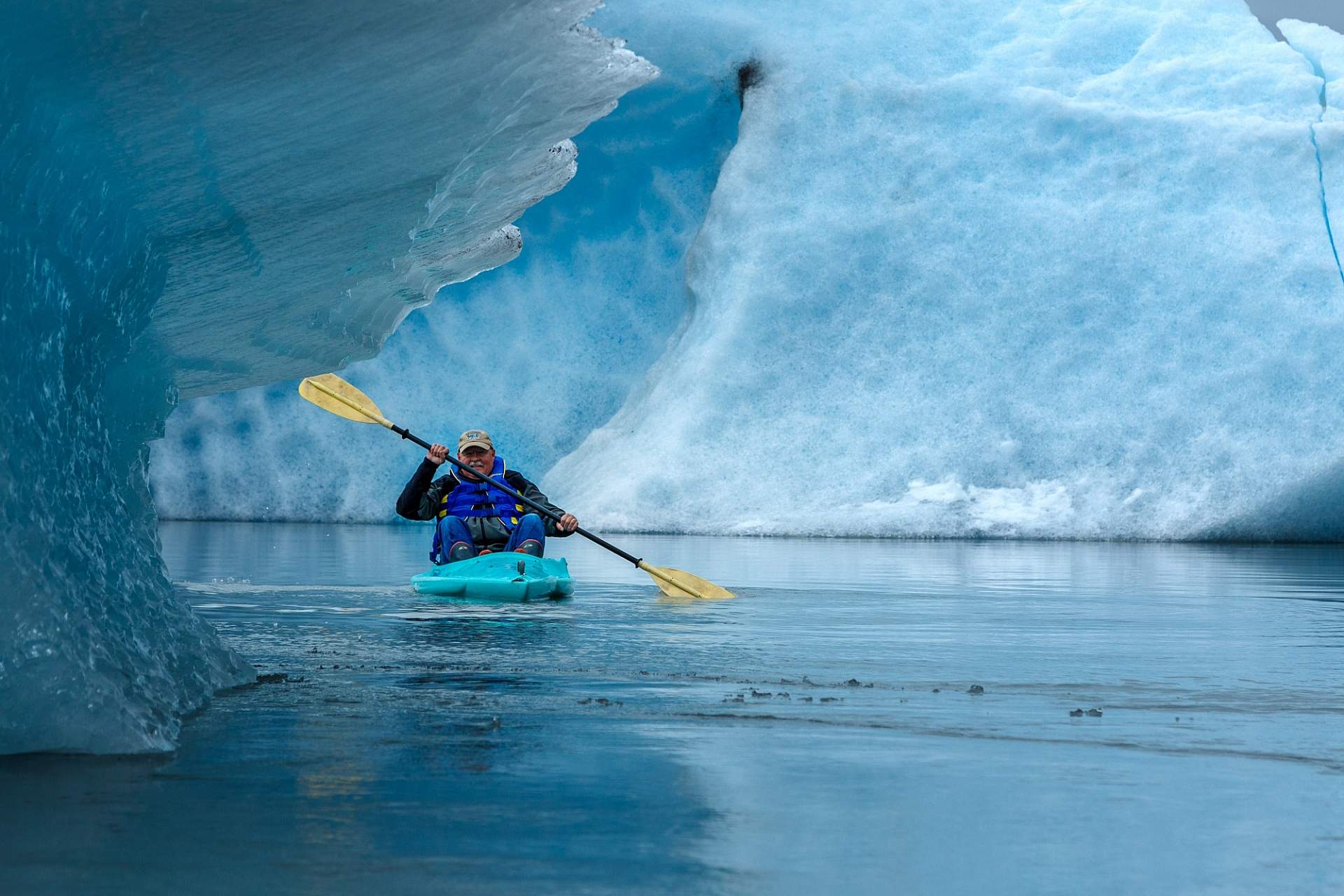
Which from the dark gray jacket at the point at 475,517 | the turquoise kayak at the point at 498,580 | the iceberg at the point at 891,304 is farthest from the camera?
the iceberg at the point at 891,304

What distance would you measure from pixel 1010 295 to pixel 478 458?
12031 mm

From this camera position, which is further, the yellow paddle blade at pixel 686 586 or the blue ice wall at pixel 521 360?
the blue ice wall at pixel 521 360

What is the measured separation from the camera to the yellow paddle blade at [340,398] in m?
8.38

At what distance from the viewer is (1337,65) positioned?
20.9 m

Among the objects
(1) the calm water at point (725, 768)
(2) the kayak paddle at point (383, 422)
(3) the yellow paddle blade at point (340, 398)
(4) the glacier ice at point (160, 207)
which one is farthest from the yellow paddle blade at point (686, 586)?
(4) the glacier ice at point (160, 207)

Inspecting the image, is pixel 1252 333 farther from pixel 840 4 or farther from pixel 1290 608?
pixel 1290 608

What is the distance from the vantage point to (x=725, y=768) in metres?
3.01

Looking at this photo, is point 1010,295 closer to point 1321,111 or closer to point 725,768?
point 1321,111

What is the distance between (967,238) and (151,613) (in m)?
17.2

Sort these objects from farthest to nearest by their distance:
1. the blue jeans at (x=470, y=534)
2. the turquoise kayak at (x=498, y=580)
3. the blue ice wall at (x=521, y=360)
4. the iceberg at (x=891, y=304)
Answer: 1. the blue ice wall at (x=521, y=360)
2. the iceberg at (x=891, y=304)
3. the blue jeans at (x=470, y=534)
4. the turquoise kayak at (x=498, y=580)

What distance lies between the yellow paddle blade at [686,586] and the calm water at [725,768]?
5.90 feet

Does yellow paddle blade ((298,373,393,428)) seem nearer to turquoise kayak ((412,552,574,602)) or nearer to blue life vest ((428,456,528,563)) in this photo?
blue life vest ((428,456,528,563))

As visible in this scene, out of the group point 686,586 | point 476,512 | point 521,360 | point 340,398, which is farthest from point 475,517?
point 521,360

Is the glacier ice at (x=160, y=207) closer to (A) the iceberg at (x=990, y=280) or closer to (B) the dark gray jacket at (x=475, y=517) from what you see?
(B) the dark gray jacket at (x=475, y=517)
